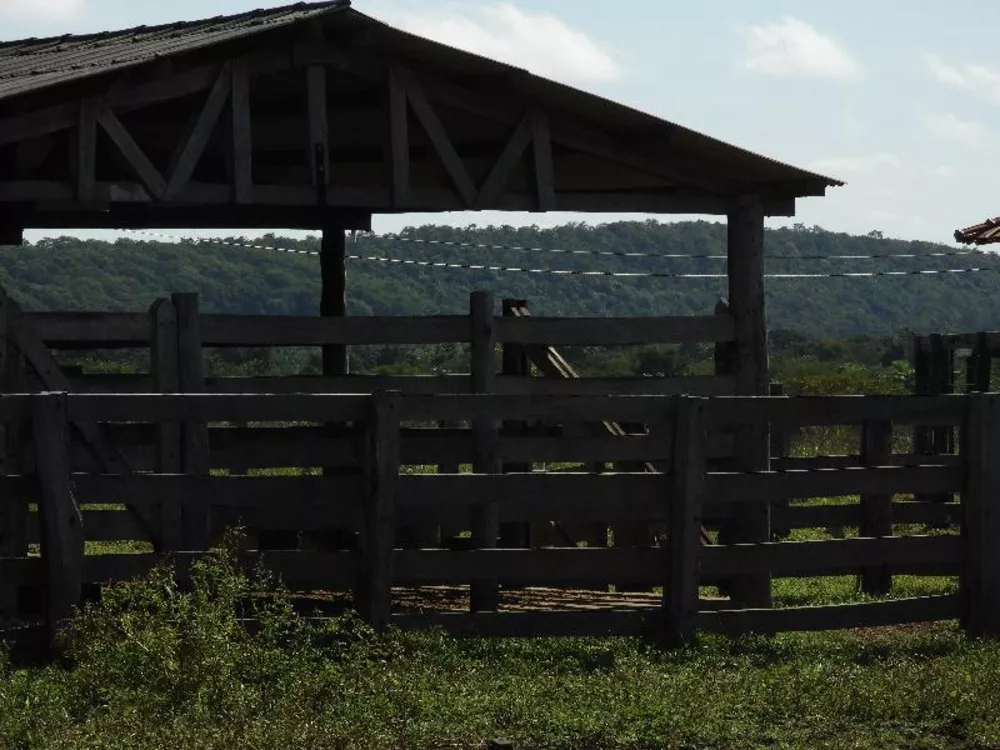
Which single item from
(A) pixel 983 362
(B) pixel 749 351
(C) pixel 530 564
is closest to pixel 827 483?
(C) pixel 530 564

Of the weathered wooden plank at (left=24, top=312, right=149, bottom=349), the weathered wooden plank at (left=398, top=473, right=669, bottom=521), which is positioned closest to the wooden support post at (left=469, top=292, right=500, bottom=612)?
the weathered wooden plank at (left=398, top=473, right=669, bottom=521)

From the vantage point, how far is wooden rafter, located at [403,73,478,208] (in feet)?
48.9

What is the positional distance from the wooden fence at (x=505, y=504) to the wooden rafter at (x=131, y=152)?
3167 millimetres

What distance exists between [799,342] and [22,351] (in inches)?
3480

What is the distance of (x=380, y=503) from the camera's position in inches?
409

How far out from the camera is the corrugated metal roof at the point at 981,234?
23.2 m

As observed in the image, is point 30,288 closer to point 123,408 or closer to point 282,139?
point 282,139

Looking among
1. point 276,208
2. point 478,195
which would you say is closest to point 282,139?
point 276,208

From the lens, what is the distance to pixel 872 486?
37.6 feet

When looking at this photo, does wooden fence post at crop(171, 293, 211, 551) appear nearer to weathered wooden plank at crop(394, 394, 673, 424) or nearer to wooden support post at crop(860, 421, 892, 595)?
weathered wooden plank at crop(394, 394, 673, 424)

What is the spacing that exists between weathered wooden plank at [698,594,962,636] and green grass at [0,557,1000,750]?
2.42 feet

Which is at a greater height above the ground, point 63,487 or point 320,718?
point 63,487

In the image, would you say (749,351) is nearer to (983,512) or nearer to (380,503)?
(983,512)

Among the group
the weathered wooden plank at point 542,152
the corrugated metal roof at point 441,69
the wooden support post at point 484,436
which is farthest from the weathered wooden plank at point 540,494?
the weathered wooden plank at point 542,152
